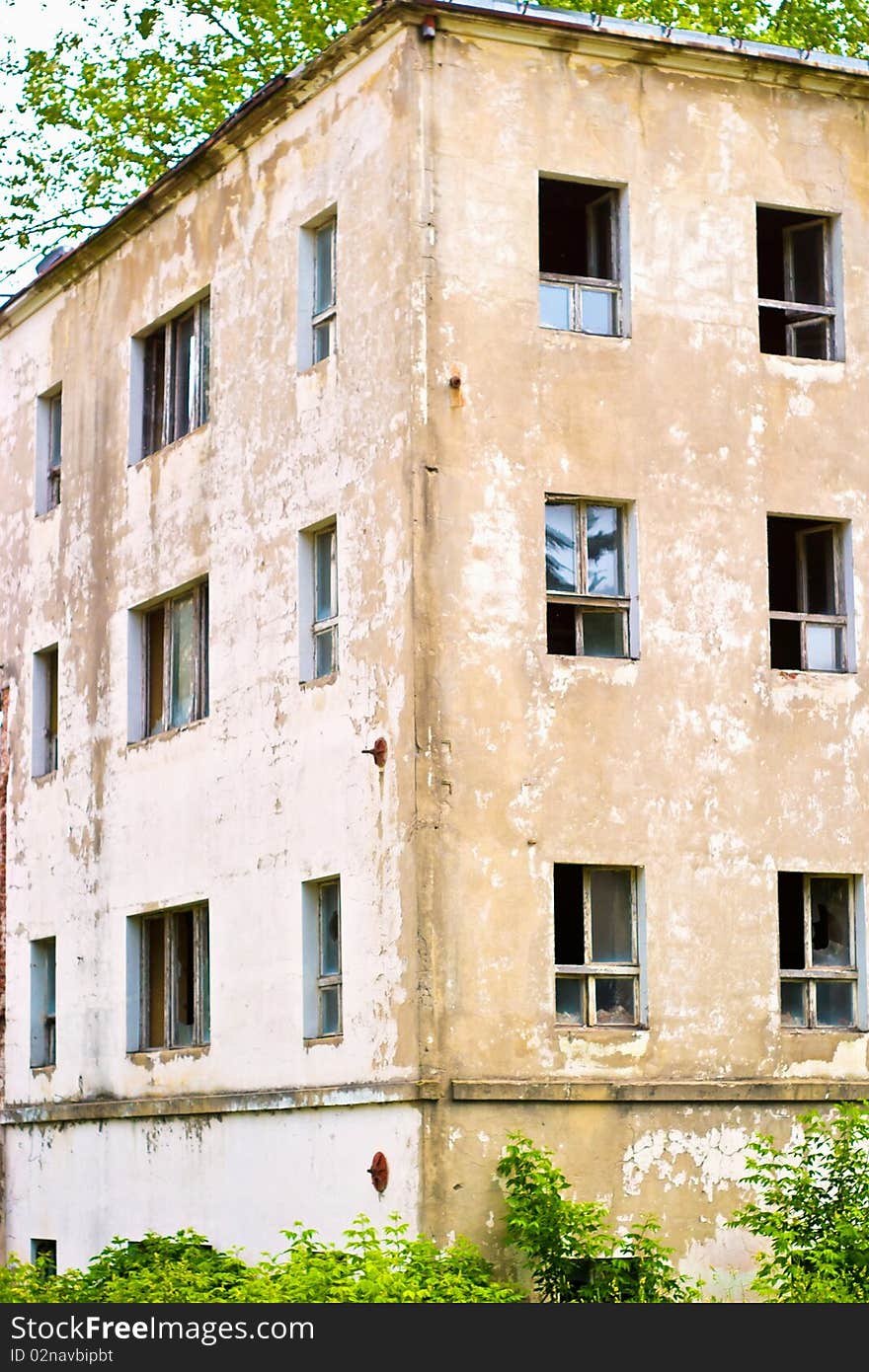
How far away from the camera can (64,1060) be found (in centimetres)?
2667

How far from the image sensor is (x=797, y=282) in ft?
75.6

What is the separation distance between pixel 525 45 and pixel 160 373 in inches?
267

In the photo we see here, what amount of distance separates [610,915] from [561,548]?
332cm

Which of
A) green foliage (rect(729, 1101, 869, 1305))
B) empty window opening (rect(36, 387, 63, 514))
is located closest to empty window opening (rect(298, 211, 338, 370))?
empty window opening (rect(36, 387, 63, 514))

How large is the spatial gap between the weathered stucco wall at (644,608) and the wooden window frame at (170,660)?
5.03 metres

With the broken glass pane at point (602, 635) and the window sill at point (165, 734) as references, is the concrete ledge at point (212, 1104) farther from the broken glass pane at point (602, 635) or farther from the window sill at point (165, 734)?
the broken glass pane at point (602, 635)

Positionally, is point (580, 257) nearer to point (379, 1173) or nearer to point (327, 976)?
point (327, 976)

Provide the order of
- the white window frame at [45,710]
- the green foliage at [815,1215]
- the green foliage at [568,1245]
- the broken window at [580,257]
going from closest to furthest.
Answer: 1. the green foliage at [815,1215]
2. the green foliage at [568,1245]
3. the broken window at [580,257]
4. the white window frame at [45,710]

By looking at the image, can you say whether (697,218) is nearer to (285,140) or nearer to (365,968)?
(285,140)

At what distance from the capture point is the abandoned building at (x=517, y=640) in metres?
20.2

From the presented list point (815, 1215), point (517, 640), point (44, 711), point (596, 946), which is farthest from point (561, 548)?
point (44, 711)

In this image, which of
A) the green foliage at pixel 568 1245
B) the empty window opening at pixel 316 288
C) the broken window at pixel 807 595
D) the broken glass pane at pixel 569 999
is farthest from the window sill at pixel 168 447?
the green foliage at pixel 568 1245

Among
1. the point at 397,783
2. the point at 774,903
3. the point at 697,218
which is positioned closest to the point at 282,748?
the point at 397,783

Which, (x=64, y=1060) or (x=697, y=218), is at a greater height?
(x=697, y=218)
